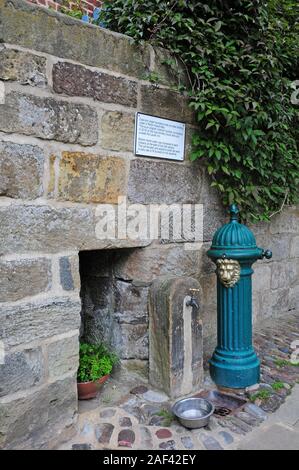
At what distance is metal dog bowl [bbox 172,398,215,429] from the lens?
6.42 ft

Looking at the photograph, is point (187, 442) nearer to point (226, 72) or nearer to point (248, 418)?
point (248, 418)

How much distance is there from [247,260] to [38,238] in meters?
1.29

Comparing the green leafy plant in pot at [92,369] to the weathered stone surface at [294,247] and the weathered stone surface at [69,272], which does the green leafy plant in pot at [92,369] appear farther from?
the weathered stone surface at [294,247]

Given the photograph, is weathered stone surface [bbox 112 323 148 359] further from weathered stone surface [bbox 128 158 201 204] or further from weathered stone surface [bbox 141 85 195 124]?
weathered stone surface [bbox 141 85 195 124]

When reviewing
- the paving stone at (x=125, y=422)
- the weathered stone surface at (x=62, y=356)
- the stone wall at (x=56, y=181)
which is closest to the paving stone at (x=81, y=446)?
the stone wall at (x=56, y=181)

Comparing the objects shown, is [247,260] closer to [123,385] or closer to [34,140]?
[123,385]

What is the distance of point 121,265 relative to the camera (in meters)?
2.46

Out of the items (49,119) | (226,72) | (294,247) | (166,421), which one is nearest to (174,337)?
(166,421)

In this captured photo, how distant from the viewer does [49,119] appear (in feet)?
6.15

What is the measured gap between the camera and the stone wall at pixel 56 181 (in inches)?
69.2

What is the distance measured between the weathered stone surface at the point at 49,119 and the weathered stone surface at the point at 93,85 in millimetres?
76

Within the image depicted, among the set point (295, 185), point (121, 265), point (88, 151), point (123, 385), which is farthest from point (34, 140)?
point (295, 185)

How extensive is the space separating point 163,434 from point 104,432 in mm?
295

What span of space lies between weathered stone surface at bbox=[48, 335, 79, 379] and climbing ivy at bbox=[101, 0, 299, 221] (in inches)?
55.0
